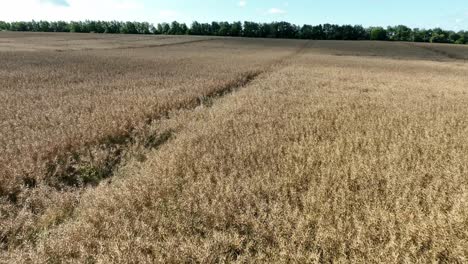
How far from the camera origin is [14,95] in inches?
411

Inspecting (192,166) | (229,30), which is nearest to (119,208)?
(192,166)

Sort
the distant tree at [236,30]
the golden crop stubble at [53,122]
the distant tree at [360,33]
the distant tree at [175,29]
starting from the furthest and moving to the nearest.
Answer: the distant tree at [175,29]
the distant tree at [236,30]
the distant tree at [360,33]
the golden crop stubble at [53,122]

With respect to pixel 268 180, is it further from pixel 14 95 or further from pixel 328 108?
pixel 14 95

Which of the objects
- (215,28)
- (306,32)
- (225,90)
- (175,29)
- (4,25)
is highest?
(225,90)

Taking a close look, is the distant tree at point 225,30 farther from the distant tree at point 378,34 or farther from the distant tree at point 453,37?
the distant tree at point 453,37

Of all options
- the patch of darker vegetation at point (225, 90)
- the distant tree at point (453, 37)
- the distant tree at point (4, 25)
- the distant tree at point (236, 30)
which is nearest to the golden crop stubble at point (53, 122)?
the patch of darker vegetation at point (225, 90)

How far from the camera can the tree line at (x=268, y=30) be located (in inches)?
3863

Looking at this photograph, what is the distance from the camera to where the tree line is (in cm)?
9812

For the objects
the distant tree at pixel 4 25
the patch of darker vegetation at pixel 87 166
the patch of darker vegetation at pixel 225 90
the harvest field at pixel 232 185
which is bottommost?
the distant tree at pixel 4 25

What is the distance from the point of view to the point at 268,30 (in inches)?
4178

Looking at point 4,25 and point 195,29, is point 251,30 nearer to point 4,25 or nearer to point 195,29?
point 195,29

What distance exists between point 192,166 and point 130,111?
3.81 m

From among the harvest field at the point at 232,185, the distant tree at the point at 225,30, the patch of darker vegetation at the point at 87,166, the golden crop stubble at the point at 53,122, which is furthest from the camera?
the distant tree at the point at 225,30

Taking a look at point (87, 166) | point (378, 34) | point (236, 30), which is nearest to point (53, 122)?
point (87, 166)
